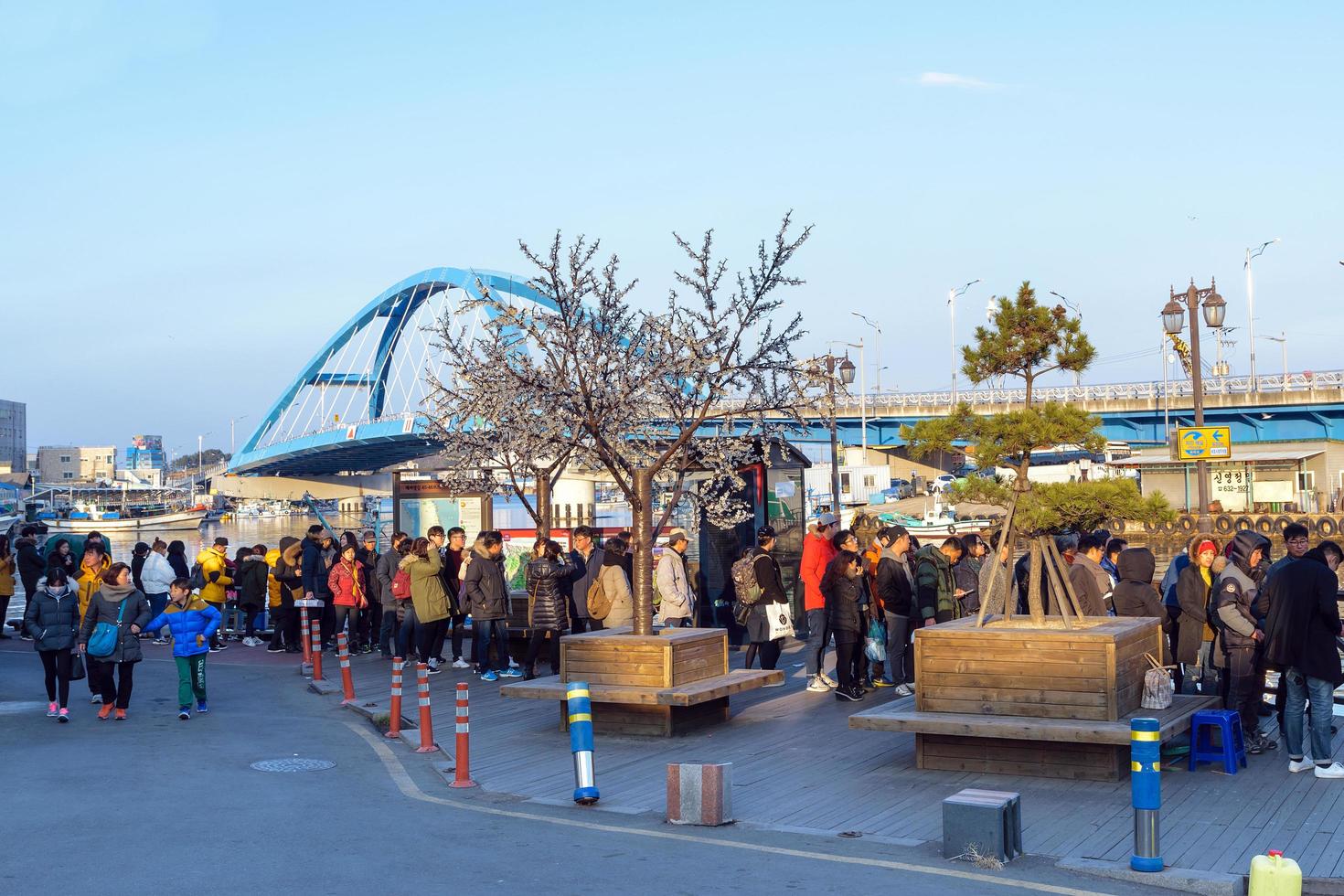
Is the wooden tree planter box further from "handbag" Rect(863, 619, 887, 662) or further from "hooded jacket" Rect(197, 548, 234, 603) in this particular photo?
"hooded jacket" Rect(197, 548, 234, 603)

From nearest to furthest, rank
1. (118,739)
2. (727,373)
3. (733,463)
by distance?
(118,739) < (727,373) < (733,463)

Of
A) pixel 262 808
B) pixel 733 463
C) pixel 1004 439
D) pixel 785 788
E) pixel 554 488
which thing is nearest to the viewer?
pixel 262 808

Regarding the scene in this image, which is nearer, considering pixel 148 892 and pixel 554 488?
pixel 148 892

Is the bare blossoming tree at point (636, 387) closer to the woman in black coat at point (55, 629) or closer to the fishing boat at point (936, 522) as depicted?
the woman in black coat at point (55, 629)

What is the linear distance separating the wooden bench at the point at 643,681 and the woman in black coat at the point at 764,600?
2291mm

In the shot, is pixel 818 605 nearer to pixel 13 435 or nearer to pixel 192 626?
pixel 192 626

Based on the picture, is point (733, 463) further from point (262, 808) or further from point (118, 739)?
point (262, 808)

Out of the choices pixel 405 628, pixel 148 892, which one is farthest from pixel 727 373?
pixel 148 892

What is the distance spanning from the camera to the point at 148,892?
6789mm

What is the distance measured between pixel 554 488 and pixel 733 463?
5334mm

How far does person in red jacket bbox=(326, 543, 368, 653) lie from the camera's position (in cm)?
1900

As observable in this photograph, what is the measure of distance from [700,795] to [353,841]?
2207mm

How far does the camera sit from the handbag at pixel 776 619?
49.2ft

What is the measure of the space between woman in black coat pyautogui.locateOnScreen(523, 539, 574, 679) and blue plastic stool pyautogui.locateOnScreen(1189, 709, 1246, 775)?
7178mm
